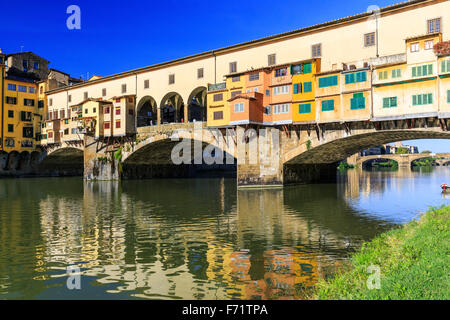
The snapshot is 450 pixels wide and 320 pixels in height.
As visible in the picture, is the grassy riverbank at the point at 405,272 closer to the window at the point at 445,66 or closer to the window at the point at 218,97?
the window at the point at 445,66

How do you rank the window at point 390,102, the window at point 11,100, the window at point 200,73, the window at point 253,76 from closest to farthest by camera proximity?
the window at point 390,102 → the window at point 253,76 → the window at point 200,73 → the window at point 11,100

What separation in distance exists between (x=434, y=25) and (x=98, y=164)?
49011 mm

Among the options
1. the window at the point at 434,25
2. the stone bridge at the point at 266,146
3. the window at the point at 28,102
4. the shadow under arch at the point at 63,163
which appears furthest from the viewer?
the shadow under arch at the point at 63,163

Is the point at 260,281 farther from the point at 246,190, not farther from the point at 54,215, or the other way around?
the point at 246,190

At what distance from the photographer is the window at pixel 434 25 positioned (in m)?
29.9

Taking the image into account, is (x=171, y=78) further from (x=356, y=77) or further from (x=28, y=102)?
(x=28, y=102)

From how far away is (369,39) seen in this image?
33.2m

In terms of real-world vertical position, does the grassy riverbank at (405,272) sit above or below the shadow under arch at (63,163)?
below

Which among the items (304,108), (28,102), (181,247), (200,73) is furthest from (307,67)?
(28,102)

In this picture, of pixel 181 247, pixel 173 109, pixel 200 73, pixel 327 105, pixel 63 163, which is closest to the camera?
pixel 181 247

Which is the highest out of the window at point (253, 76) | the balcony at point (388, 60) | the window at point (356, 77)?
the window at point (253, 76)

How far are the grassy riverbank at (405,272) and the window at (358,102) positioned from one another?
2280 cm

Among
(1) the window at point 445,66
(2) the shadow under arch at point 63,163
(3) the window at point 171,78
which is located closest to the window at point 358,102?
(1) the window at point 445,66
